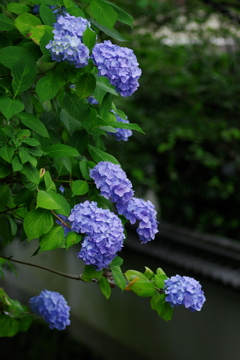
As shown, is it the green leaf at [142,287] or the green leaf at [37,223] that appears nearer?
the green leaf at [37,223]

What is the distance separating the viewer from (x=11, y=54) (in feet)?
3.63

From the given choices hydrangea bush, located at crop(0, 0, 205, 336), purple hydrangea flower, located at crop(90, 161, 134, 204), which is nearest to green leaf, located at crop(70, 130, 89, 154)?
hydrangea bush, located at crop(0, 0, 205, 336)

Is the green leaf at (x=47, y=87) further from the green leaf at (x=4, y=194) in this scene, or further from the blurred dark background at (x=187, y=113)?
the blurred dark background at (x=187, y=113)

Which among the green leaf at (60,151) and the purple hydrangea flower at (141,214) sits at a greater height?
the green leaf at (60,151)

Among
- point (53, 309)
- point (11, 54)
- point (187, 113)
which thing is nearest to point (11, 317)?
point (53, 309)

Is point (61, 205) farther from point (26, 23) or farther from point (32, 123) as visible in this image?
point (26, 23)

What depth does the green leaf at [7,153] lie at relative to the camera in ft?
3.57

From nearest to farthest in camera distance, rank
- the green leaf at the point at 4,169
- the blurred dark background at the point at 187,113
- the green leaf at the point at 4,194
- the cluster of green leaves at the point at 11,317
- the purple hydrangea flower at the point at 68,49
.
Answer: the purple hydrangea flower at the point at 68,49
the green leaf at the point at 4,169
the green leaf at the point at 4,194
the cluster of green leaves at the point at 11,317
the blurred dark background at the point at 187,113

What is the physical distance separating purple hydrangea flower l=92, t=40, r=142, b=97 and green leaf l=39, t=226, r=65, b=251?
1.26 feet

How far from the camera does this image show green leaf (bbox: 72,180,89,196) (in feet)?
3.77

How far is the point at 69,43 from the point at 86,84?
0.43ft

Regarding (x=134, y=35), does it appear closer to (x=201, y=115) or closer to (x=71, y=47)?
(x=201, y=115)

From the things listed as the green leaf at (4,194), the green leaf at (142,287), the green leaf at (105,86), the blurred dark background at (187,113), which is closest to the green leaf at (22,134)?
the green leaf at (105,86)

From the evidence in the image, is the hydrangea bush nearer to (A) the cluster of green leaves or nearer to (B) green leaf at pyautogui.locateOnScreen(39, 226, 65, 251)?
(B) green leaf at pyautogui.locateOnScreen(39, 226, 65, 251)
